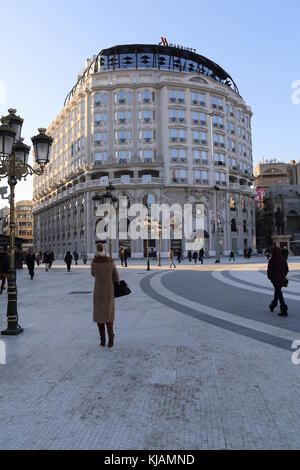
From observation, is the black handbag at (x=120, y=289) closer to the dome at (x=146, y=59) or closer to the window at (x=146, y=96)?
the window at (x=146, y=96)

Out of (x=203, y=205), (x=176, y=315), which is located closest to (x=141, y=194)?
(x=203, y=205)

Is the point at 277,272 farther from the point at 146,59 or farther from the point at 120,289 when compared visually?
the point at 146,59

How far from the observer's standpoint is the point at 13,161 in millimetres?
7340

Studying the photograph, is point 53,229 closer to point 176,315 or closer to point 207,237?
point 207,237

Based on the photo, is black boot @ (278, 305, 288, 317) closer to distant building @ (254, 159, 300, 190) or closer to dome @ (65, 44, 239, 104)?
dome @ (65, 44, 239, 104)

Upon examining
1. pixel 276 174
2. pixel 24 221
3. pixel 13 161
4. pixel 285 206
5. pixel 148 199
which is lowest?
pixel 13 161

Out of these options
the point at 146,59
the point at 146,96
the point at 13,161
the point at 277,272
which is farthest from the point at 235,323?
the point at 146,59

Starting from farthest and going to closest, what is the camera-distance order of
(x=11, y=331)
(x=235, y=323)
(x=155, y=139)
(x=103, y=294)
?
1. (x=155, y=139)
2. (x=235, y=323)
3. (x=11, y=331)
4. (x=103, y=294)

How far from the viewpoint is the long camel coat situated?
5332 millimetres

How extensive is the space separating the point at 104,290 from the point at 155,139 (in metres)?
48.1

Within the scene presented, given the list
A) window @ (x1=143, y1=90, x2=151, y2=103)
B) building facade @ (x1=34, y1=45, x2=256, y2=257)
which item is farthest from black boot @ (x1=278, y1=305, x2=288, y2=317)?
window @ (x1=143, y1=90, x2=151, y2=103)

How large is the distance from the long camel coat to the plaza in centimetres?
55

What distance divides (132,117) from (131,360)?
50.7 meters

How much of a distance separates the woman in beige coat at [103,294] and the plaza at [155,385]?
0.37 meters
